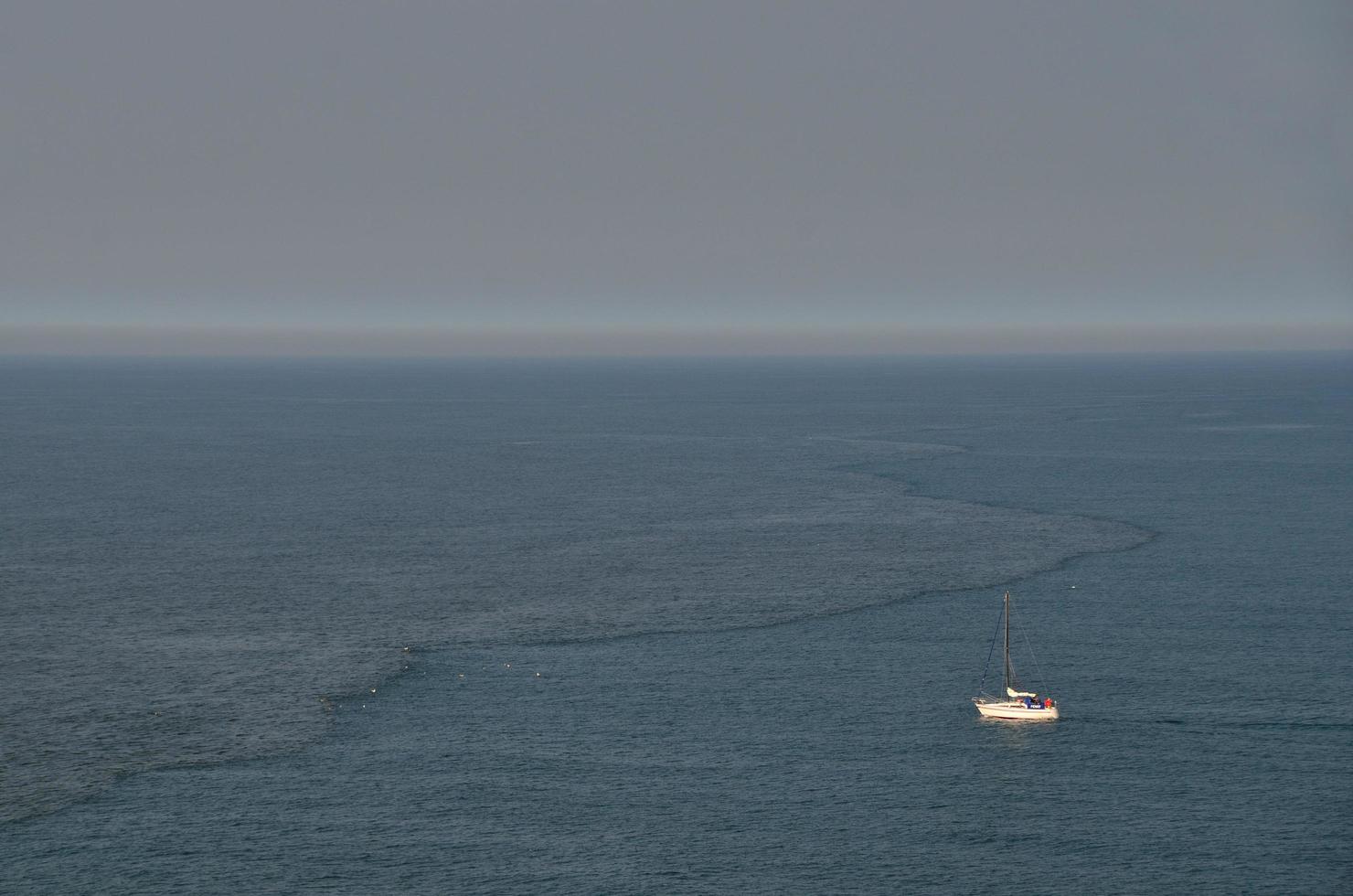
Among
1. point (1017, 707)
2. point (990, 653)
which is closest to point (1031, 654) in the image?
→ point (990, 653)

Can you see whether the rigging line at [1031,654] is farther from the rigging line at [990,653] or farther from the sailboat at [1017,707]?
the sailboat at [1017,707]

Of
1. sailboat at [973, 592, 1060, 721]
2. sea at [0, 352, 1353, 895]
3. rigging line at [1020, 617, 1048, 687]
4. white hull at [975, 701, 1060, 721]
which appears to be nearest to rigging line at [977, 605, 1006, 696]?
sea at [0, 352, 1353, 895]

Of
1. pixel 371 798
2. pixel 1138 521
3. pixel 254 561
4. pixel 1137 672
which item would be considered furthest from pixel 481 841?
pixel 1138 521

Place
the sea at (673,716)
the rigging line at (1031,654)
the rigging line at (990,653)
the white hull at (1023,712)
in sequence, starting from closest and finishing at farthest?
1. the sea at (673,716)
2. the white hull at (1023,712)
3. the rigging line at (990,653)
4. the rigging line at (1031,654)

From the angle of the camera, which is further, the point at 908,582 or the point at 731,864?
the point at 908,582

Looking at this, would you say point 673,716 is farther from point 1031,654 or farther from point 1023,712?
point 1031,654

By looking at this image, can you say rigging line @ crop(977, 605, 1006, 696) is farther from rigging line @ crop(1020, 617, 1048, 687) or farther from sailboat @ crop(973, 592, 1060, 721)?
sailboat @ crop(973, 592, 1060, 721)

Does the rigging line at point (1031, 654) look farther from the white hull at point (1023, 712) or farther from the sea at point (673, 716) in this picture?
the white hull at point (1023, 712)

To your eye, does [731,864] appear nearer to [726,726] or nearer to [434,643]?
[726,726]

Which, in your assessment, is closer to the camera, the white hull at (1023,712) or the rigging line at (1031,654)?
the white hull at (1023,712)

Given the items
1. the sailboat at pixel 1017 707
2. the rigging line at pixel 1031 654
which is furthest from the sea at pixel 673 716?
the sailboat at pixel 1017 707

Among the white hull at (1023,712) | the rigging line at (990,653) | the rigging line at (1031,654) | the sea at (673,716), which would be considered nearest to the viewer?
the sea at (673,716)
